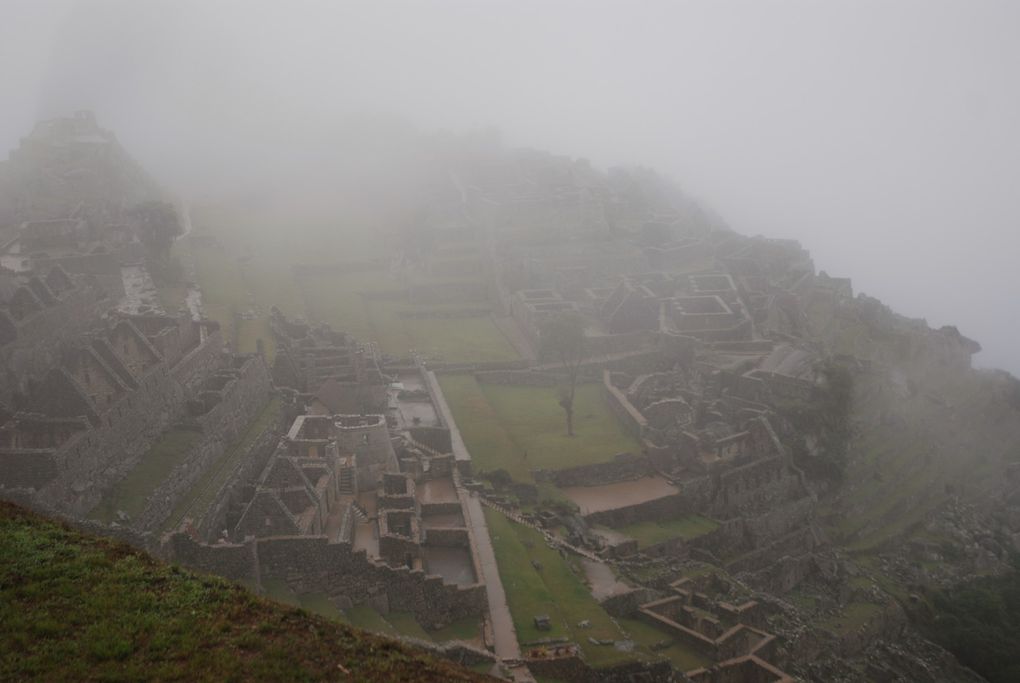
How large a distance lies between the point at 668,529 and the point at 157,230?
3387cm

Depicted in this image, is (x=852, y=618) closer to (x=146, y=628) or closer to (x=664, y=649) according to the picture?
(x=664, y=649)

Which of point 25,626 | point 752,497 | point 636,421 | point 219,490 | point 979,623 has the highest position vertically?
point 25,626

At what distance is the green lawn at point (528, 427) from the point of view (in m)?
41.3

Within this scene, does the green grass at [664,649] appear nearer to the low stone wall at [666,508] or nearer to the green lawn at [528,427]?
the low stone wall at [666,508]

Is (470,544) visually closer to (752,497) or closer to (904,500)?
(752,497)

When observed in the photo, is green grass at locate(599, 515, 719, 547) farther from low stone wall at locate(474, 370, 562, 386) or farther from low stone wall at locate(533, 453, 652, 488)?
low stone wall at locate(474, 370, 562, 386)

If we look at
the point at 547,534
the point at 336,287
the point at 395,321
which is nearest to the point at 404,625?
the point at 547,534

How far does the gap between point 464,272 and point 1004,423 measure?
36187 mm

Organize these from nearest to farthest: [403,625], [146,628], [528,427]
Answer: [146,628] → [403,625] → [528,427]

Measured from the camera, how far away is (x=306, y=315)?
5575 centimetres

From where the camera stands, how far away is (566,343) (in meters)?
51.9

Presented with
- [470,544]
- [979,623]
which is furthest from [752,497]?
[470,544]

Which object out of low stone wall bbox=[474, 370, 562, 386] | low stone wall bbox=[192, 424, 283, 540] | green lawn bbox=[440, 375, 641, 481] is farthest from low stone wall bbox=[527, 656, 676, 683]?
low stone wall bbox=[474, 370, 562, 386]

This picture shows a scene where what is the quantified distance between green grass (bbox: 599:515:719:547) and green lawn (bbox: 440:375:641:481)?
4066 millimetres
